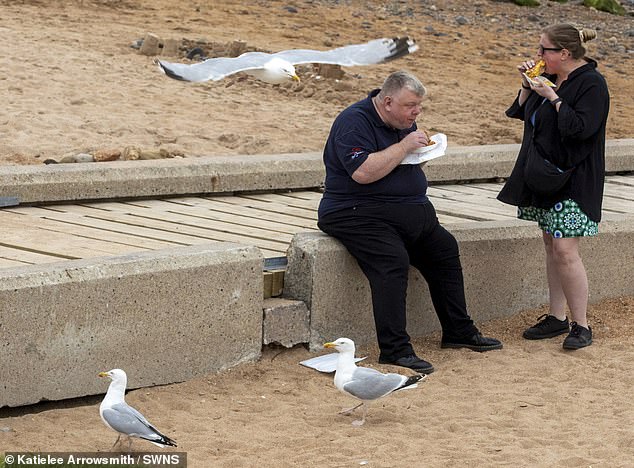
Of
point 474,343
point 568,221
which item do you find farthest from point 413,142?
point 474,343

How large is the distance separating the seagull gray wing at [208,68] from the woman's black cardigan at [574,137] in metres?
1.62

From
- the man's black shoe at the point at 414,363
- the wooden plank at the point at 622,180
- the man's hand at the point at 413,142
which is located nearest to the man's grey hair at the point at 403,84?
the man's hand at the point at 413,142

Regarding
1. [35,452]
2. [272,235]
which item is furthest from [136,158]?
[35,452]

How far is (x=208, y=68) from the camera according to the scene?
6.89 meters

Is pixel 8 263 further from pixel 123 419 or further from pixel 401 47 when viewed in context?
pixel 401 47

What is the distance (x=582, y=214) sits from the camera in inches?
251

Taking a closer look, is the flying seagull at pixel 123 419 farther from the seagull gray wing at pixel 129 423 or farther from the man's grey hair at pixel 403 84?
the man's grey hair at pixel 403 84

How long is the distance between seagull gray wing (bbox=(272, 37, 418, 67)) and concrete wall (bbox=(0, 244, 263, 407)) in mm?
1579

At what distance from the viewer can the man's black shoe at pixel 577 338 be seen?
661cm

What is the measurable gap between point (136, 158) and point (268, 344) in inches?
132

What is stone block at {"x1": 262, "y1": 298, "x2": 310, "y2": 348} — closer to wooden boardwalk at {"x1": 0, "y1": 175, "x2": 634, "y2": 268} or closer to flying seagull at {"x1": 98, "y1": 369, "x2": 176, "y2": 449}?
wooden boardwalk at {"x1": 0, "y1": 175, "x2": 634, "y2": 268}

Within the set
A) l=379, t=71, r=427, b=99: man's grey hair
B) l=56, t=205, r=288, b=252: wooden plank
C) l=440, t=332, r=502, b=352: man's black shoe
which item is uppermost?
l=379, t=71, r=427, b=99: man's grey hair

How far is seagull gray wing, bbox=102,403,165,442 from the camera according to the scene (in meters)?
4.77

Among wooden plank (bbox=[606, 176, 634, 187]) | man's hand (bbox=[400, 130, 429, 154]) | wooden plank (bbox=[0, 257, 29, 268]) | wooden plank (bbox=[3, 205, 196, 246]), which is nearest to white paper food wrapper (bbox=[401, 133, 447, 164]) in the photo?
man's hand (bbox=[400, 130, 429, 154])
